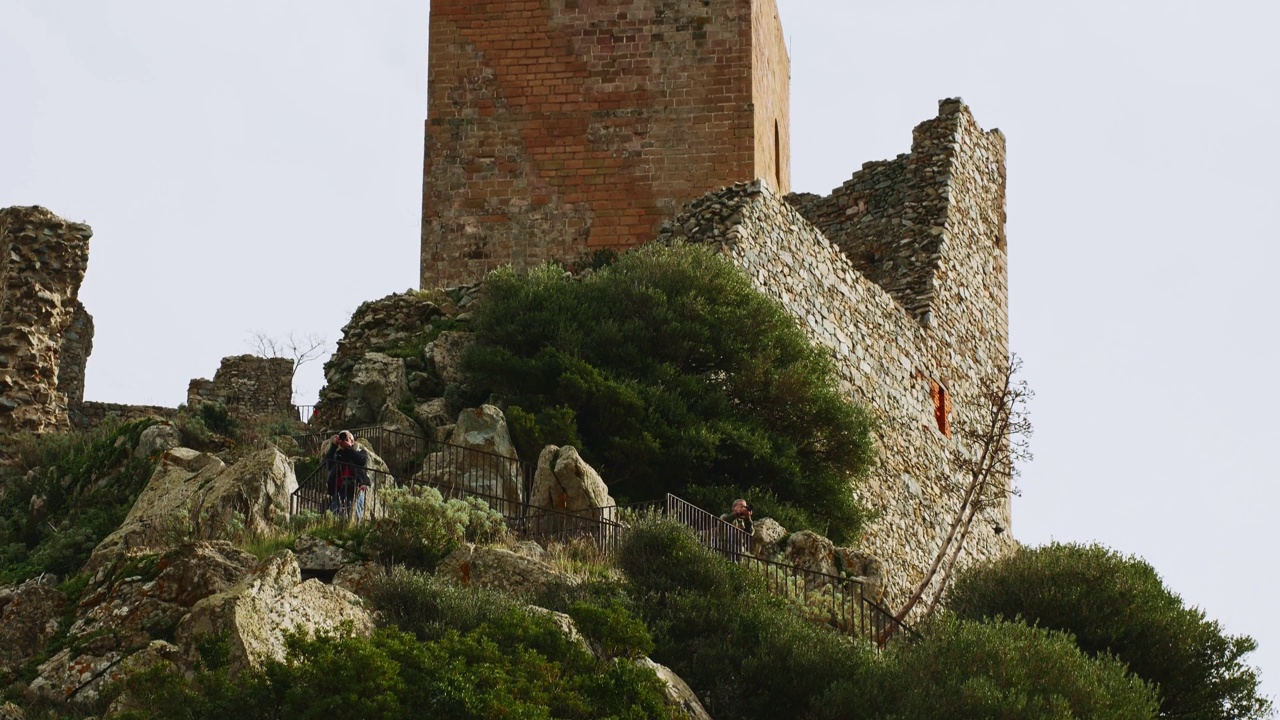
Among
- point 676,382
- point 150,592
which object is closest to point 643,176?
point 676,382

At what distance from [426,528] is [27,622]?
2793mm

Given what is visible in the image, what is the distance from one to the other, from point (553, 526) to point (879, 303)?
8681mm

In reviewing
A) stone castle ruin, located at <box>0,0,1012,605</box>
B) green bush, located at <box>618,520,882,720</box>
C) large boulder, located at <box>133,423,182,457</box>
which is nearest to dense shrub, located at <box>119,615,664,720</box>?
green bush, located at <box>618,520,882,720</box>

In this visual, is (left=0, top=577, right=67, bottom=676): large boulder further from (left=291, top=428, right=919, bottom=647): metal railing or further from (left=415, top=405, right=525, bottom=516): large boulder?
(left=415, top=405, right=525, bottom=516): large boulder

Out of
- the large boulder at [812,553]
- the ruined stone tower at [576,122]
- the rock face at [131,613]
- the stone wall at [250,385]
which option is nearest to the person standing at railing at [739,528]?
the large boulder at [812,553]

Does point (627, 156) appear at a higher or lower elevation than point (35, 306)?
higher

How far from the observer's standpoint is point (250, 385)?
28.5 meters

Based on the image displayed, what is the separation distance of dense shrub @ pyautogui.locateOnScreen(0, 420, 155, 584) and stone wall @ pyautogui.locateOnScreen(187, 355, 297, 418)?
582 cm

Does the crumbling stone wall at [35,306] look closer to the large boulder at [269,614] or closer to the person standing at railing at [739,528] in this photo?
the person standing at railing at [739,528]

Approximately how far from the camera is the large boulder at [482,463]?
1877 cm

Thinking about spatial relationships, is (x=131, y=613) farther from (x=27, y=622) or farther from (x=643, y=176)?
(x=643, y=176)

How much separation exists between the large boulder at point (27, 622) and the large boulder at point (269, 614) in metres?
1.38

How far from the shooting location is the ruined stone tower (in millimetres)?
25484

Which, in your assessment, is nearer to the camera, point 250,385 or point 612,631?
point 612,631
